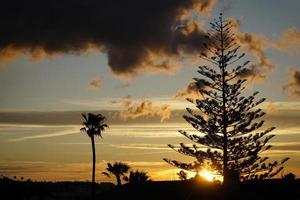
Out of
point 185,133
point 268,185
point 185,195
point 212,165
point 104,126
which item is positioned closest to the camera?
point 185,195

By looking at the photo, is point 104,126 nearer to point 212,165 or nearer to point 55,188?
point 212,165

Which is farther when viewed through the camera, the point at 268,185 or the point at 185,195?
the point at 268,185

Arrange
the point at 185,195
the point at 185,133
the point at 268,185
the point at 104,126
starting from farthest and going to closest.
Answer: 1. the point at 104,126
2. the point at 185,133
3. the point at 268,185
4. the point at 185,195

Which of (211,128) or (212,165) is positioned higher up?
(211,128)

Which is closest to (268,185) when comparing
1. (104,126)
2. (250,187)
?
(250,187)

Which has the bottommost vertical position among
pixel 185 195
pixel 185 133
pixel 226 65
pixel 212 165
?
pixel 185 195

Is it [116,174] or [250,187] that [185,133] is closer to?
[116,174]

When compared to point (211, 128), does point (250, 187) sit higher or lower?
lower

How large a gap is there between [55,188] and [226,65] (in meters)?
42.5

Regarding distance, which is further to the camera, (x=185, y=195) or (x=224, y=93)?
(x=224, y=93)

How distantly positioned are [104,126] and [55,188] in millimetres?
28763

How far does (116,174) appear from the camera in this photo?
61.2m

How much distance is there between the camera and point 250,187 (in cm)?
3372

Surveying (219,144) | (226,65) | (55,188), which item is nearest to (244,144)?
(219,144)
